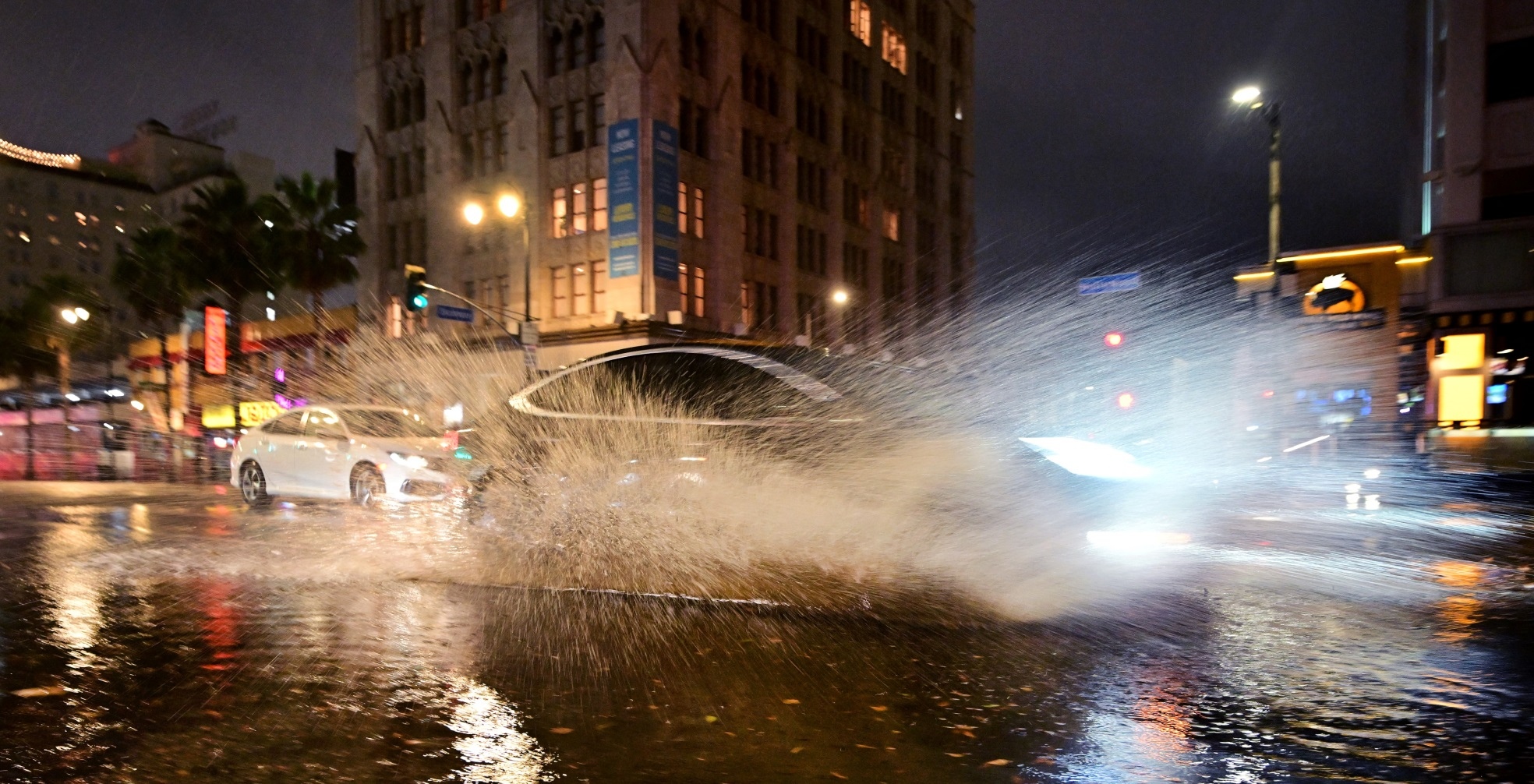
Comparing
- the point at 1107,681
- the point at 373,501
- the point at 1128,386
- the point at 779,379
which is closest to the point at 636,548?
the point at 779,379

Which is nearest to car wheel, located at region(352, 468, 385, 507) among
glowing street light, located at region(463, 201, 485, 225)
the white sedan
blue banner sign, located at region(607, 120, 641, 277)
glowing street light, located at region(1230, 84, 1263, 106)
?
the white sedan

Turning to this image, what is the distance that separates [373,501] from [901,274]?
1569 inches

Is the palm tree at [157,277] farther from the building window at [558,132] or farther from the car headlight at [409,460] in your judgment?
the car headlight at [409,460]

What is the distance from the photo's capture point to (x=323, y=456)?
40.0 ft

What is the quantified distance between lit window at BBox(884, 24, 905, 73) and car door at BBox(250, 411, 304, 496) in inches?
1599

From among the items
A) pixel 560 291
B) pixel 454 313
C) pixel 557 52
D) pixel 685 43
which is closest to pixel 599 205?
pixel 560 291

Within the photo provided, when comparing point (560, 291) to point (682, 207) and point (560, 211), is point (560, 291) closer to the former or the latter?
point (560, 211)

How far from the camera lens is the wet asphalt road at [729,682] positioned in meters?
3.43

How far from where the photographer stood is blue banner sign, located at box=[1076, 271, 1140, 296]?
18.5 meters

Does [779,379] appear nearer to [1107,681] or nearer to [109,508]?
[1107,681]

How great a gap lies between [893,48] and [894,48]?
81 millimetres

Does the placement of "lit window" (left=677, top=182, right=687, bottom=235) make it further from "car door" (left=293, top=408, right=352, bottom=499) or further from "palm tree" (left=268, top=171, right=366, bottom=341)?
"car door" (left=293, top=408, right=352, bottom=499)

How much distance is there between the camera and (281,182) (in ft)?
118

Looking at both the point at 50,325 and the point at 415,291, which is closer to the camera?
the point at 415,291
